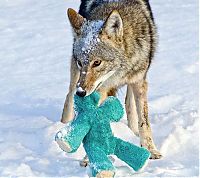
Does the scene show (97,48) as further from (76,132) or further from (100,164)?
(100,164)

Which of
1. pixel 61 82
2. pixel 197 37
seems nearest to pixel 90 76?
pixel 61 82

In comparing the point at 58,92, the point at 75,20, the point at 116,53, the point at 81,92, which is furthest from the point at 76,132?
the point at 58,92

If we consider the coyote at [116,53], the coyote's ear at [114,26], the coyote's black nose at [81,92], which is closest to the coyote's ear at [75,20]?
the coyote at [116,53]

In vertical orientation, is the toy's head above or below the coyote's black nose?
below

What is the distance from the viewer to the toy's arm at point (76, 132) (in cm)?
364

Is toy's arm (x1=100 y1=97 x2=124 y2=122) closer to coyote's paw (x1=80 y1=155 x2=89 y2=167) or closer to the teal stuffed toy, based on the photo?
the teal stuffed toy

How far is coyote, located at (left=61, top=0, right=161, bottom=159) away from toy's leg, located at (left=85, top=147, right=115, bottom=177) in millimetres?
414

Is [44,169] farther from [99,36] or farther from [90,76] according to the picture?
[99,36]

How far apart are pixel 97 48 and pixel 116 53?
0.77 feet

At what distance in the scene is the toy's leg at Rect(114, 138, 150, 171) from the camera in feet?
12.7

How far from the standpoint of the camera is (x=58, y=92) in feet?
21.6

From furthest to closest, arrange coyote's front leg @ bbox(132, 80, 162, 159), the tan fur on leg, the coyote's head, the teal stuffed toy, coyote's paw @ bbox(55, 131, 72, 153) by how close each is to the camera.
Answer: the tan fur on leg, coyote's front leg @ bbox(132, 80, 162, 159), the coyote's head, the teal stuffed toy, coyote's paw @ bbox(55, 131, 72, 153)

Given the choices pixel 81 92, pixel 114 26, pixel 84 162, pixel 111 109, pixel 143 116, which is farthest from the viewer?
pixel 143 116

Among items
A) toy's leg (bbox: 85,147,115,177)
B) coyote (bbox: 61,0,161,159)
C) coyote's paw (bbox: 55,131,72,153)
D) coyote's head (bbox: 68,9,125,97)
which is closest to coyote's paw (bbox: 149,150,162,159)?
coyote (bbox: 61,0,161,159)
